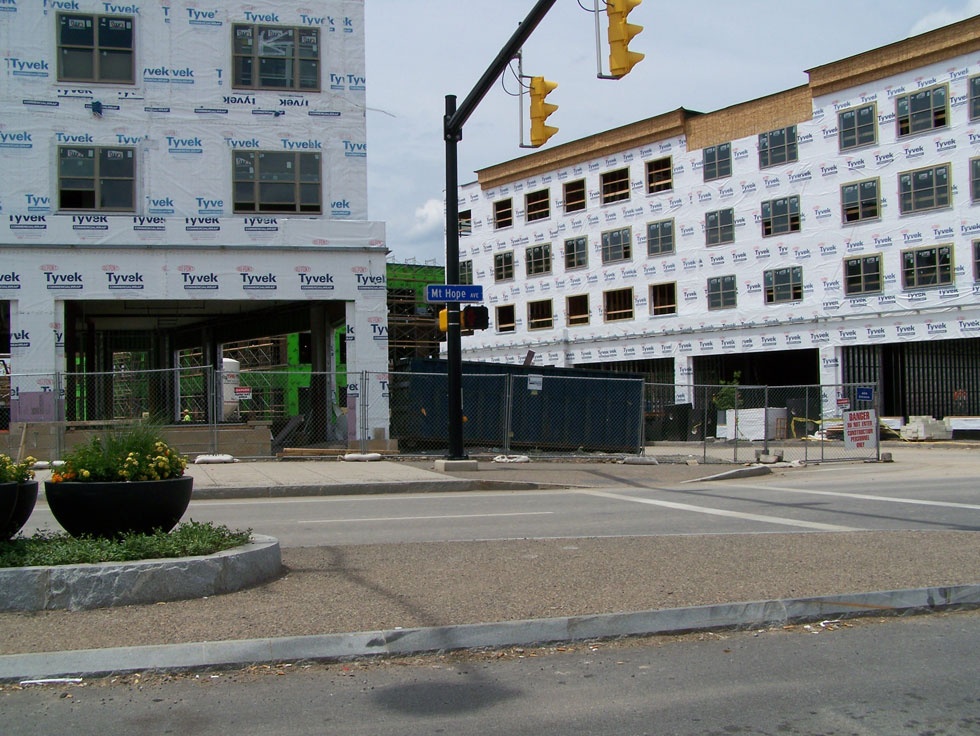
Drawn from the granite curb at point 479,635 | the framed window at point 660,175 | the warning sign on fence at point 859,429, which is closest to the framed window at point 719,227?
the framed window at point 660,175

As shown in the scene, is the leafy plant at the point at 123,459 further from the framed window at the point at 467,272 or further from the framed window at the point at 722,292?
the framed window at the point at 467,272

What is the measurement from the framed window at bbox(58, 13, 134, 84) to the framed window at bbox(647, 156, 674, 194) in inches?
1186

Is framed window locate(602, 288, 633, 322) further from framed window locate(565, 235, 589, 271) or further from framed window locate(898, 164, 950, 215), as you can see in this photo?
framed window locate(898, 164, 950, 215)

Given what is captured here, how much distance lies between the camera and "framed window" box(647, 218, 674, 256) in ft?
154

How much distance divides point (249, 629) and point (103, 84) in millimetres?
20718

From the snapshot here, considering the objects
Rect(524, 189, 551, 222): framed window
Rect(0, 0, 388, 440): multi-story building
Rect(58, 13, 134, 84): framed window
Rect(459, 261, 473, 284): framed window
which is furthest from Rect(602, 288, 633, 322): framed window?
Rect(58, 13, 134, 84): framed window

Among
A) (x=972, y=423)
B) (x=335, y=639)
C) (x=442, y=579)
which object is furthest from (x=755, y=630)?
(x=972, y=423)

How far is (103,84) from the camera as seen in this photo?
74.9 feet

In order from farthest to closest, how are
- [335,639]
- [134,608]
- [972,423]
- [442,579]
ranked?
[972,423] → [442,579] → [134,608] → [335,639]

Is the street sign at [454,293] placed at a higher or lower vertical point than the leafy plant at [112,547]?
higher

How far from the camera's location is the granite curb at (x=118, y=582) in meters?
6.23

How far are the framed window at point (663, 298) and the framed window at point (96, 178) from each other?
97.7 ft

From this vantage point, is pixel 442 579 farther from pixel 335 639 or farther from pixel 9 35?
pixel 9 35

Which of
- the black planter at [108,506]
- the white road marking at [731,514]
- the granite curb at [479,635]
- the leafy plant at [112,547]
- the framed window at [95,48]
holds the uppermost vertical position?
the framed window at [95,48]
